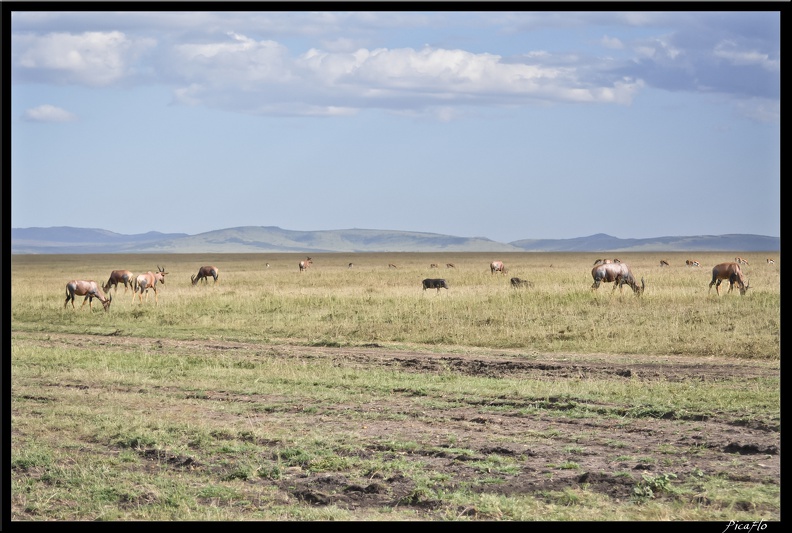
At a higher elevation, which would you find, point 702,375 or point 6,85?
point 6,85

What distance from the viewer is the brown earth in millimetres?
7766

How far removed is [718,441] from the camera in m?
9.18

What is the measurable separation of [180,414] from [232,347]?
23.6 feet

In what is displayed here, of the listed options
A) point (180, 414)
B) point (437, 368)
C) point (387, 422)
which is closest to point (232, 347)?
point (437, 368)

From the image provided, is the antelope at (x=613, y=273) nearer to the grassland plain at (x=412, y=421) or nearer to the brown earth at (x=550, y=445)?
the grassland plain at (x=412, y=421)
